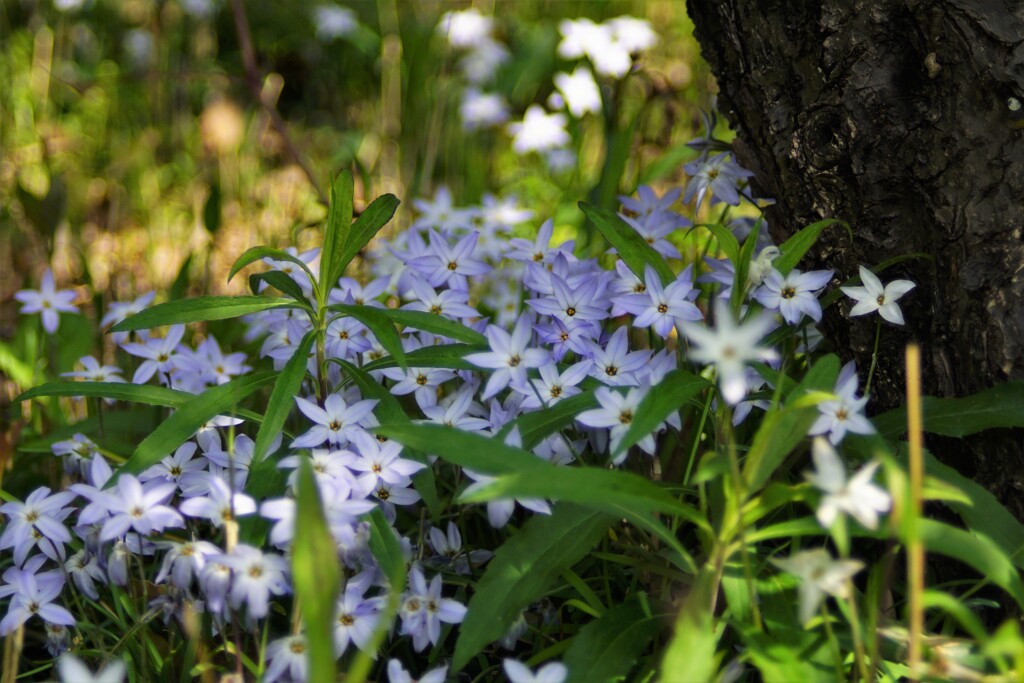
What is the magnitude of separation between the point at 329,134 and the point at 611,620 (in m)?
3.90

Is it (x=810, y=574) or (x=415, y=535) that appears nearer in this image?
(x=810, y=574)

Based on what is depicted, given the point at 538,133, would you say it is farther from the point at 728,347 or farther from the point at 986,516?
the point at 728,347

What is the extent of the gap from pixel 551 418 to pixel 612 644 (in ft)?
1.25

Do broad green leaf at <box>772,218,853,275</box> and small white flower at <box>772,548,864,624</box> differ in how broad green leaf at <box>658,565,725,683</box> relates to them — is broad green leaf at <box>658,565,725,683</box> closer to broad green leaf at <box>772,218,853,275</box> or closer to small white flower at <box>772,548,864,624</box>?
small white flower at <box>772,548,864,624</box>

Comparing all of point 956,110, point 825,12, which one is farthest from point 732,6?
point 956,110

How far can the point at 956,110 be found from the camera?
1.66 meters

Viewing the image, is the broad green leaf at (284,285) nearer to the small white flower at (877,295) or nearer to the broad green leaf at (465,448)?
the broad green leaf at (465,448)

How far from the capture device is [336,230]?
172 centimetres

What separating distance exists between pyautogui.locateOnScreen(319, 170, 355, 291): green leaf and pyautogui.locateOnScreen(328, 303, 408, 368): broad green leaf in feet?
0.25

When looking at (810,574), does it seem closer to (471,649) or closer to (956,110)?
(471,649)

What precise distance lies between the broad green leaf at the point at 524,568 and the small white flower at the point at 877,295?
567 millimetres

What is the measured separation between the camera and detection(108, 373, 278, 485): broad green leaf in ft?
5.18

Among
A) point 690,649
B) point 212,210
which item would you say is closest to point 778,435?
point 690,649

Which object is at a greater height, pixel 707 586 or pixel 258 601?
pixel 707 586
